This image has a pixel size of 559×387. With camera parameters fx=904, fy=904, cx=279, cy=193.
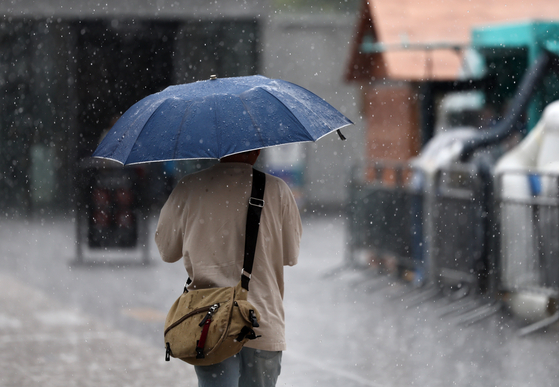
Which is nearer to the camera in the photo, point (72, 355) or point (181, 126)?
point (181, 126)

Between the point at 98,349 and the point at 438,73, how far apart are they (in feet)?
24.4

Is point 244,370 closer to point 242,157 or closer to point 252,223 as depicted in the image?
point 252,223

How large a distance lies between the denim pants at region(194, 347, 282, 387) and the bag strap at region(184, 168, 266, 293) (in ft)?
0.88

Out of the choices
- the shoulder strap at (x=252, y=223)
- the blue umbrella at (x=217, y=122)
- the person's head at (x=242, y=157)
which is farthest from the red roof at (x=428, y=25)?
the shoulder strap at (x=252, y=223)

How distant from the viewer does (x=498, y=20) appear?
12344 mm

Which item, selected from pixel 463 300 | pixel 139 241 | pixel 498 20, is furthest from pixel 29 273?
pixel 498 20

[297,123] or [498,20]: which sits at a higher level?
[498,20]

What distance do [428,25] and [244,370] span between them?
10.1 m

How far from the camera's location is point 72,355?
645 centimetres

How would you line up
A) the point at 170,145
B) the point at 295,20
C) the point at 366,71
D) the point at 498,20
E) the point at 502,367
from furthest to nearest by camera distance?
1. the point at 295,20
2. the point at 366,71
3. the point at 498,20
4. the point at 502,367
5. the point at 170,145

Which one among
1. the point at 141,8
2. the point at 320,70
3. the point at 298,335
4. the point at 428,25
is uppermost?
A: the point at 141,8

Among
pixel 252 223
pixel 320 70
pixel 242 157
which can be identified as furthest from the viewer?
pixel 320 70

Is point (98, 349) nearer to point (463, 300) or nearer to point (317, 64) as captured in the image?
point (463, 300)

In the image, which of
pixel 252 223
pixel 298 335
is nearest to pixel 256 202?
pixel 252 223
